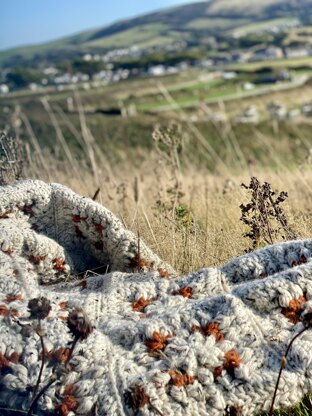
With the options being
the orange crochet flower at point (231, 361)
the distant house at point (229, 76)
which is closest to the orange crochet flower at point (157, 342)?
the orange crochet flower at point (231, 361)

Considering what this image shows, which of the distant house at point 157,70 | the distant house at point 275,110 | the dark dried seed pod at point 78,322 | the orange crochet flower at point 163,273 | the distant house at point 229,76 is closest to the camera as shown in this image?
the dark dried seed pod at point 78,322

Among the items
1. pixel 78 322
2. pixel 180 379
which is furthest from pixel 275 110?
pixel 78 322

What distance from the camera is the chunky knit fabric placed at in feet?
7.60

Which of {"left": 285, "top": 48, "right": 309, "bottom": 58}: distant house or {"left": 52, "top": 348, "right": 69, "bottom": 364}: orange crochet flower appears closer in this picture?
{"left": 52, "top": 348, "right": 69, "bottom": 364}: orange crochet flower

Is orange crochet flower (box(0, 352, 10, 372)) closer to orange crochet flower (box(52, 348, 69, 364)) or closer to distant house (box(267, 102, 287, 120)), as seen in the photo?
orange crochet flower (box(52, 348, 69, 364))

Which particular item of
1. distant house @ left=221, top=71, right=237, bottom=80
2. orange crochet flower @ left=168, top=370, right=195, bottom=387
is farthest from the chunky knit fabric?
distant house @ left=221, top=71, right=237, bottom=80

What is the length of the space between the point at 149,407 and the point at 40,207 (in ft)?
5.56

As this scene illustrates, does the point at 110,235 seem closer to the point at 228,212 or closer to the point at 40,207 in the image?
the point at 40,207

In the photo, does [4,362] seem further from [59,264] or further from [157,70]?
[157,70]

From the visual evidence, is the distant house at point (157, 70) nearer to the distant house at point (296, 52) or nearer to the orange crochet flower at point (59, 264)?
the distant house at point (296, 52)

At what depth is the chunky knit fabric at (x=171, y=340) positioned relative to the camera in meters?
2.32

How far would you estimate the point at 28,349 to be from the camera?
242 centimetres

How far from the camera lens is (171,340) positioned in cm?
248

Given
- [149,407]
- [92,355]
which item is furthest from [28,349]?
[149,407]
